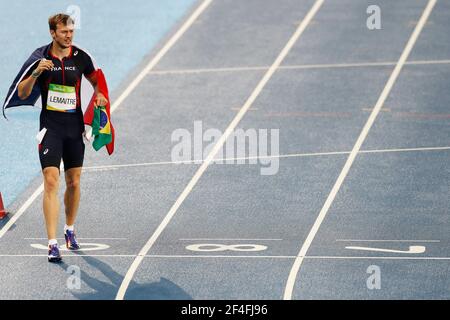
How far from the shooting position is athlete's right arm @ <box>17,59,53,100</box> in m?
10.4

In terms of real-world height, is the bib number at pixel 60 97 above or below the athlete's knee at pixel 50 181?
above

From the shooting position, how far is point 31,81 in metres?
10.4

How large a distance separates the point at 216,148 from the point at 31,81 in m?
4.04

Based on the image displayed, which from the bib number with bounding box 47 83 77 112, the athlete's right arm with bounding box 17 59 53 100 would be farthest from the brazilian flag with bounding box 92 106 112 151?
the athlete's right arm with bounding box 17 59 53 100

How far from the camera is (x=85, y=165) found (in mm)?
13656

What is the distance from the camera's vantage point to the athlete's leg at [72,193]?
10.8m

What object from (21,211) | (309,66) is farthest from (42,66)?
(309,66)

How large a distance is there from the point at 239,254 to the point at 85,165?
3.51 meters

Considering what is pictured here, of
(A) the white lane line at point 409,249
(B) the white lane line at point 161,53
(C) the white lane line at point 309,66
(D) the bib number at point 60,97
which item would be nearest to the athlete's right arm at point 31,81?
(D) the bib number at point 60,97

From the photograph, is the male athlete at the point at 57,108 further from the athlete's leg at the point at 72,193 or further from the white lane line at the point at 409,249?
the white lane line at the point at 409,249

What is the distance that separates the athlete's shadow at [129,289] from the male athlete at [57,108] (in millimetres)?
613

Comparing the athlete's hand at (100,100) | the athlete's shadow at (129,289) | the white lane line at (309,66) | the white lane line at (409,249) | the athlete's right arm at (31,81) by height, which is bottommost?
the athlete's shadow at (129,289)

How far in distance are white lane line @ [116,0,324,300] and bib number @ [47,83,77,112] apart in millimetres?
1571

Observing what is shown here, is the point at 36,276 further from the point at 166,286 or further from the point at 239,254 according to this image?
the point at 239,254
